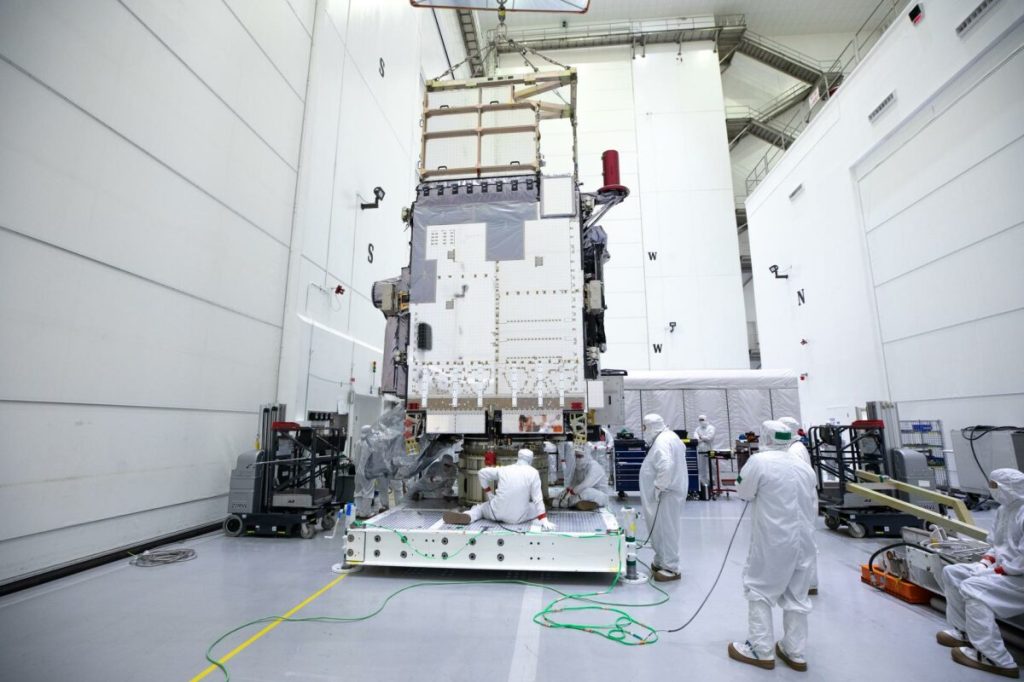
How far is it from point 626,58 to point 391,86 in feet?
37.9

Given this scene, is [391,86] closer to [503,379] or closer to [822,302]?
[503,379]

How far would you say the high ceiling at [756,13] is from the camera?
17.9 metres

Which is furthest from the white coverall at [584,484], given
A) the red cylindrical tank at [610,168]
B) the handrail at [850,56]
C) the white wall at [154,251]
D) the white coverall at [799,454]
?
the handrail at [850,56]

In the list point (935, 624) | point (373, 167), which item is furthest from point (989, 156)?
point (373, 167)

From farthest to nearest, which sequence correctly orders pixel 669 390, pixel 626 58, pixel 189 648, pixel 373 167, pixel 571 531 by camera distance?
pixel 626 58, pixel 669 390, pixel 373 167, pixel 571 531, pixel 189 648

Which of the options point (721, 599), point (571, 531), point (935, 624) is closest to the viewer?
point (935, 624)

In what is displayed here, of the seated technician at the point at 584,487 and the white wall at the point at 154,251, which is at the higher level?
the white wall at the point at 154,251

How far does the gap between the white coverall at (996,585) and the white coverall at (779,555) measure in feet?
3.32

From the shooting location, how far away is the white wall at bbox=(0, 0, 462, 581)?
429cm

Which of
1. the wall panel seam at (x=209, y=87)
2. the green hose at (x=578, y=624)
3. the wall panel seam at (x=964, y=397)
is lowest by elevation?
the green hose at (x=578, y=624)

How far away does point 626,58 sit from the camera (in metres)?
19.2

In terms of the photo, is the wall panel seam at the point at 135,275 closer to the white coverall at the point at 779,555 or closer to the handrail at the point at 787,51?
the white coverall at the point at 779,555

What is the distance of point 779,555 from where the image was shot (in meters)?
3.02

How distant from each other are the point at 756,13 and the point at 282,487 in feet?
73.8
